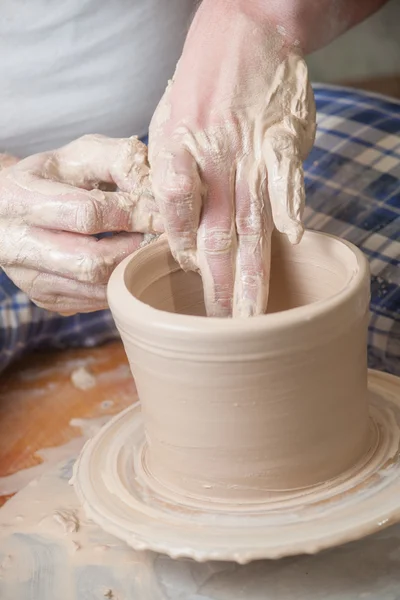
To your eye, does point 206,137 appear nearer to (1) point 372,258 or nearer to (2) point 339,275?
(2) point 339,275

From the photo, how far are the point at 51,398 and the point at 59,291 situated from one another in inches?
17.7

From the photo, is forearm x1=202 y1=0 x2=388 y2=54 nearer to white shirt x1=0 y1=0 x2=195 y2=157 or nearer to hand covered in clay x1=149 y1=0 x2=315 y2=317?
hand covered in clay x1=149 y1=0 x2=315 y2=317

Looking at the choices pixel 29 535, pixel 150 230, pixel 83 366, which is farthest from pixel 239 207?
pixel 83 366

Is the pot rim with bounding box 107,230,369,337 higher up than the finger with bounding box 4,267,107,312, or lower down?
higher up

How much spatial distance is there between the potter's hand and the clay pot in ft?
0.46

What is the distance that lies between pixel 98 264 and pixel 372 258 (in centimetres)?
64

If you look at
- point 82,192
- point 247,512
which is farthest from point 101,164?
point 247,512

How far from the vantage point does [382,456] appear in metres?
1.01

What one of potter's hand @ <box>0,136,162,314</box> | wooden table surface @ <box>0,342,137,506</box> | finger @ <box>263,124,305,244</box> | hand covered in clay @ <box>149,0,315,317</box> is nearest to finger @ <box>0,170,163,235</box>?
potter's hand @ <box>0,136,162,314</box>

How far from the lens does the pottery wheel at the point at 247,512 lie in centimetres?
88

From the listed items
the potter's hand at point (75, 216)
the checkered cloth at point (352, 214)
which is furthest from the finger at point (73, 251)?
the checkered cloth at point (352, 214)

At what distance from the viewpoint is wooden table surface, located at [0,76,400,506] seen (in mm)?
1514

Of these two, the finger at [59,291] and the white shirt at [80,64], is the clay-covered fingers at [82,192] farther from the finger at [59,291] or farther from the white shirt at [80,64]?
the white shirt at [80,64]

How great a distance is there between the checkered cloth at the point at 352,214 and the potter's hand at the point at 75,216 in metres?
0.50
